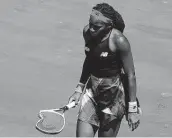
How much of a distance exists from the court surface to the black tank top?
3.08m

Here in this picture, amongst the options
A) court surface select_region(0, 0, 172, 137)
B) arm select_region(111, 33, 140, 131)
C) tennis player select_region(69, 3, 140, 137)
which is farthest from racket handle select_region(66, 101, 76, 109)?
court surface select_region(0, 0, 172, 137)

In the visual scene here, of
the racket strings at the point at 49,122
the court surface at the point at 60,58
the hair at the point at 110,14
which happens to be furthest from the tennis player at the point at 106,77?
the court surface at the point at 60,58

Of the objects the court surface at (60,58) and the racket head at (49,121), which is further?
the court surface at (60,58)

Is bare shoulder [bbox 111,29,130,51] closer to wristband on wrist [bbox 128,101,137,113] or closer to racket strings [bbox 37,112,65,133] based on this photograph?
wristband on wrist [bbox 128,101,137,113]

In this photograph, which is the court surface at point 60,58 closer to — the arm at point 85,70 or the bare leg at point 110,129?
the arm at point 85,70

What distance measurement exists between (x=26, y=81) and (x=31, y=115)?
133 cm

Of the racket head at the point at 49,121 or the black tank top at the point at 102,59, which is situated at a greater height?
the black tank top at the point at 102,59

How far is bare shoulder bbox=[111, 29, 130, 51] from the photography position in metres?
6.18

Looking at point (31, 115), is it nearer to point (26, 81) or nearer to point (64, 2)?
point (26, 81)

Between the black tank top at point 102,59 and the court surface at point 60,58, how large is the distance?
121 inches

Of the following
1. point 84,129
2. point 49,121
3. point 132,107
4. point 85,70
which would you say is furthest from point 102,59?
point 49,121

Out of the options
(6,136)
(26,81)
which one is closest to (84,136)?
(6,136)

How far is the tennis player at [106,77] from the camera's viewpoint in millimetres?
6270

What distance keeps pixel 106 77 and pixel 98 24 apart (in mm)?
532
